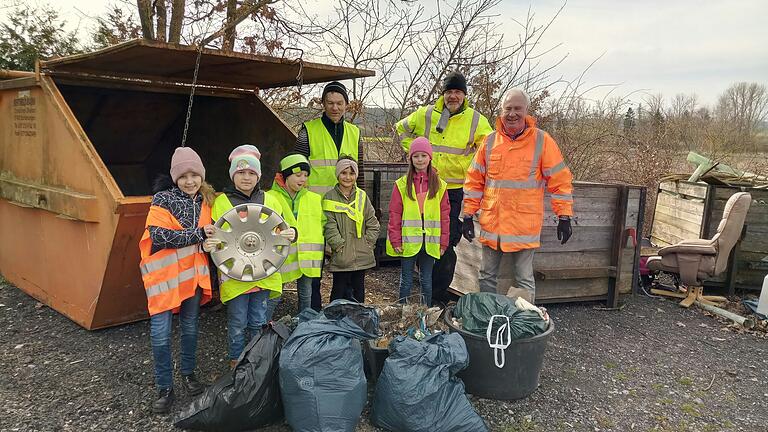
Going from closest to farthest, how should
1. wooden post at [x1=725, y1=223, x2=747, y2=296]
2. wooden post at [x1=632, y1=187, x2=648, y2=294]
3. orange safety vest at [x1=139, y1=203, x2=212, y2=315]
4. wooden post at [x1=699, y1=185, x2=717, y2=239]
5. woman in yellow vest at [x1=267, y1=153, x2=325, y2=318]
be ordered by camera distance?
orange safety vest at [x1=139, y1=203, x2=212, y2=315] → woman in yellow vest at [x1=267, y1=153, x2=325, y2=318] → wooden post at [x1=632, y1=187, x2=648, y2=294] → wooden post at [x1=725, y1=223, x2=747, y2=296] → wooden post at [x1=699, y1=185, x2=717, y2=239]

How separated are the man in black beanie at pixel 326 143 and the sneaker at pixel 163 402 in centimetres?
132

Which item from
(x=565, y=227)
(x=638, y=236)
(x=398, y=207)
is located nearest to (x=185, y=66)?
(x=398, y=207)

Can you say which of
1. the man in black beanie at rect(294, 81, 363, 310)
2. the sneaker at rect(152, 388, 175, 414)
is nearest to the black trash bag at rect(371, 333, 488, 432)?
the sneaker at rect(152, 388, 175, 414)

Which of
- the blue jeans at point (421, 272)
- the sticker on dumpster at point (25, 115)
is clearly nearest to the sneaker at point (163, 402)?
the blue jeans at point (421, 272)

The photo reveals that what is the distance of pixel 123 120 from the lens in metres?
5.33

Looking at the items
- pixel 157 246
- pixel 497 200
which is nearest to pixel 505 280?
pixel 497 200

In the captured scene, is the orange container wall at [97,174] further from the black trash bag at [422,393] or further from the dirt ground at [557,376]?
the black trash bag at [422,393]

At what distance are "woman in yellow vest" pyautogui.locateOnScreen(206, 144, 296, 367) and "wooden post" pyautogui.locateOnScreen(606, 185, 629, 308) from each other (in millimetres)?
3168

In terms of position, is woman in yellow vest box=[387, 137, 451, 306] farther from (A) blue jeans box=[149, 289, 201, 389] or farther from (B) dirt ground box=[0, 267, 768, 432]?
(A) blue jeans box=[149, 289, 201, 389]

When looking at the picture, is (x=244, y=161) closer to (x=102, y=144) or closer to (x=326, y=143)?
(x=326, y=143)

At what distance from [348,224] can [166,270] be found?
1271 mm

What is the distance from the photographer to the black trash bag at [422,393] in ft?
8.32

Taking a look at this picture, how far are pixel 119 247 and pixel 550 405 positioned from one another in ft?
9.39

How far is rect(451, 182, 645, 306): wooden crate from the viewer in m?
4.55
